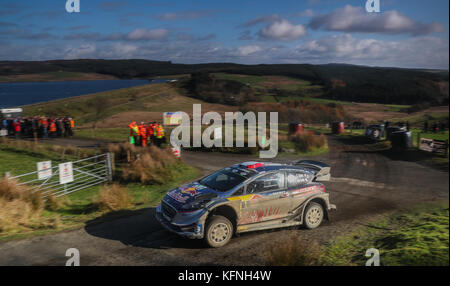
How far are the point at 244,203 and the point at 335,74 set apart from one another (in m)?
45.3

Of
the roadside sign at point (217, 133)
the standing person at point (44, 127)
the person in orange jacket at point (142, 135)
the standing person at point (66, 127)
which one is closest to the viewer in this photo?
the person in orange jacket at point (142, 135)

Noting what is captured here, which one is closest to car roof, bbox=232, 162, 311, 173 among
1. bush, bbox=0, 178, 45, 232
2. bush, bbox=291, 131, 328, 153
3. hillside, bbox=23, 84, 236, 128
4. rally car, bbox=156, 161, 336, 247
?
rally car, bbox=156, 161, 336, 247

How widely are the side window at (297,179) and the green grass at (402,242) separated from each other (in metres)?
1.74

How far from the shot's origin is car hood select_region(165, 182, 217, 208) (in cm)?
801

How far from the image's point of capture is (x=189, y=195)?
8266 mm

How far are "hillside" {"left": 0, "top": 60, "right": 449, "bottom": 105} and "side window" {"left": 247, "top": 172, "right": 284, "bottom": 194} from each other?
152 inches

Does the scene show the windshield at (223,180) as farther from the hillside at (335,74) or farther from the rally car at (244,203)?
the hillside at (335,74)

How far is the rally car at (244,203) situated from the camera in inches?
300

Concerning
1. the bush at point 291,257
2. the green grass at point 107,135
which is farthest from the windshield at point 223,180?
the green grass at point 107,135

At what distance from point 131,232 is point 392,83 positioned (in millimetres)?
27875

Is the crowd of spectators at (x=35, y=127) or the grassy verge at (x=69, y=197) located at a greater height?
the crowd of spectators at (x=35, y=127)

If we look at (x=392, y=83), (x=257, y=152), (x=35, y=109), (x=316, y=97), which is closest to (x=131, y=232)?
(x=257, y=152)

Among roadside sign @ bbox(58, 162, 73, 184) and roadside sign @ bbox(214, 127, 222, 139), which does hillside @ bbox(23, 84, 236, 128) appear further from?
roadside sign @ bbox(58, 162, 73, 184)
